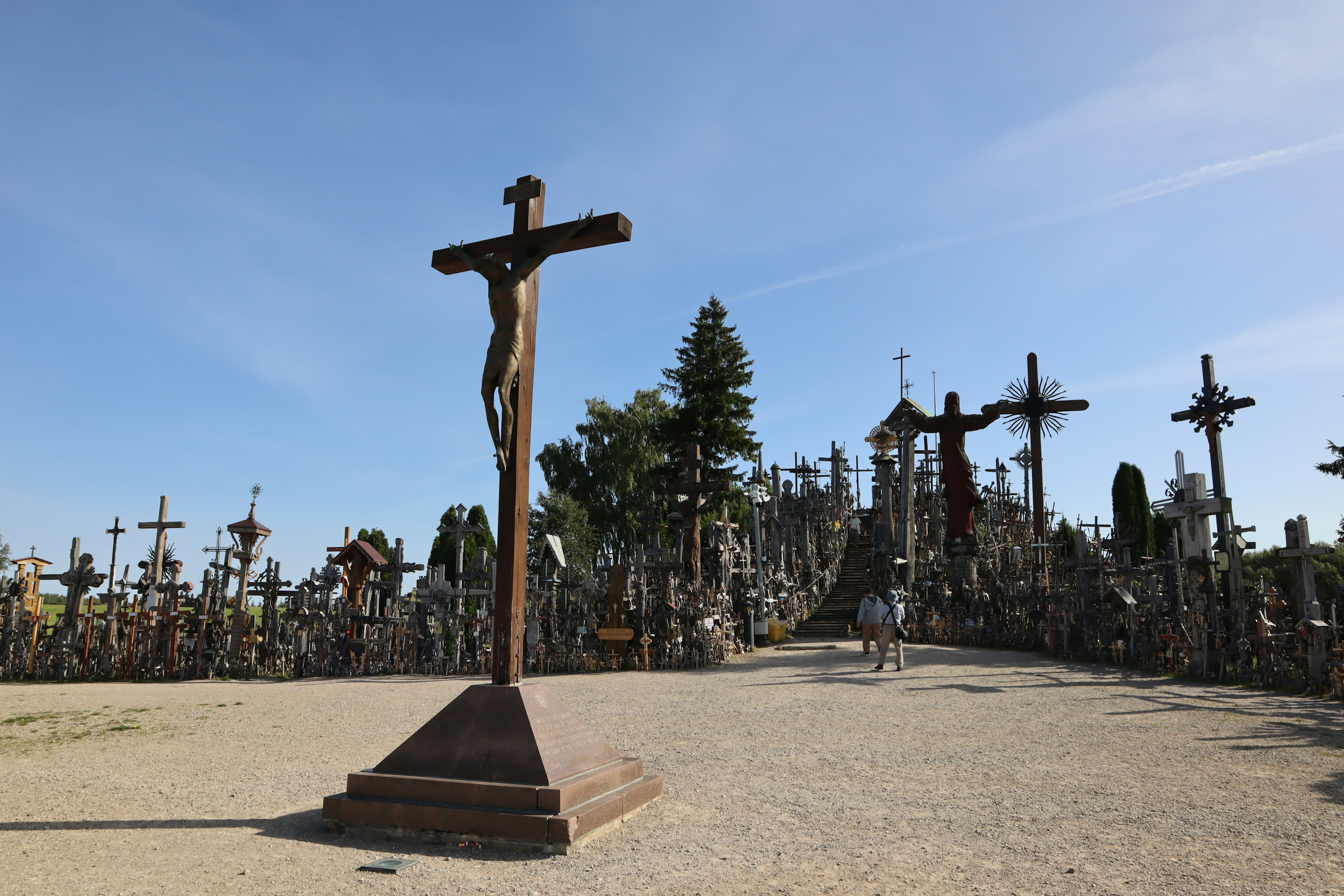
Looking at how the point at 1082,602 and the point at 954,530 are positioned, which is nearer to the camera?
the point at 1082,602

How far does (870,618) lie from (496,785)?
11.5 meters

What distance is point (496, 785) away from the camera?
5195mm

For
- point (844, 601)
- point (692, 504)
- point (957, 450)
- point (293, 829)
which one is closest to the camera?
point (293, 829)

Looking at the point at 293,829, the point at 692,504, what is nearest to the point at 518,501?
the point at 293,829

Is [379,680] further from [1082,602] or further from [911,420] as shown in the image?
[911,420]

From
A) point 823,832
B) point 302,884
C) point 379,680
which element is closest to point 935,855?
point 823,832

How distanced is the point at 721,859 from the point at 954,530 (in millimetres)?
21820

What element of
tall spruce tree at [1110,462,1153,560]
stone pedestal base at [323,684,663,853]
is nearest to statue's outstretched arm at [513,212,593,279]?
stone pedestal base at [323,684,663,853]

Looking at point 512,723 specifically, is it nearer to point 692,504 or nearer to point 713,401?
point 692,504

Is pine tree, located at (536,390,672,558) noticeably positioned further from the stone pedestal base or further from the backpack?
the stone pedestal base

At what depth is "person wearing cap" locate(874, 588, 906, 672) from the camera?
14828 mm

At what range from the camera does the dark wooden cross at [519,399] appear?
19.6 feet

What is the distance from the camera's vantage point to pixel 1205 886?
4.19 m

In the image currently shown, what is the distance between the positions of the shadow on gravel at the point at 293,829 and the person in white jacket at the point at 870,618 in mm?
11393
